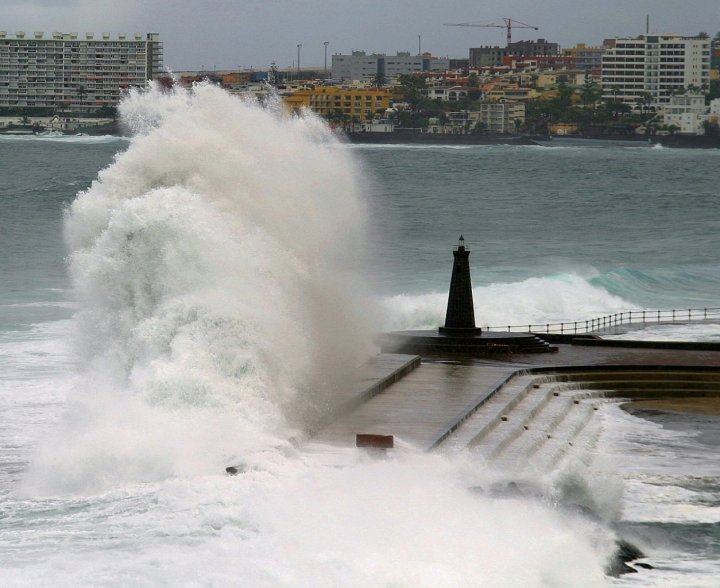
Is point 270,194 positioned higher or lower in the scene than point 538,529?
higher

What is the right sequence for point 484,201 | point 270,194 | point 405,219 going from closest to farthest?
point 270,194
point 405,219
point 484,201

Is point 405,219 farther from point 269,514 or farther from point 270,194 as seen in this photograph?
point 269,514

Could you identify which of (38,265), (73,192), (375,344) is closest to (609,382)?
(375,344)

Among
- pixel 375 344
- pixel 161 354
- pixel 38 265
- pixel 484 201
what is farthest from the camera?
pixel 484 201

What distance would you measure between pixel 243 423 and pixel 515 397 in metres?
6.71

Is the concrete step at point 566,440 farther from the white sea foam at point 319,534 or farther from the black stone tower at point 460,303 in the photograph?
the black stone tower at point 460,303

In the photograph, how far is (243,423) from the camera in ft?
77.2

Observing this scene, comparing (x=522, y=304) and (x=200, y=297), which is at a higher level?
(x=200, y=297)

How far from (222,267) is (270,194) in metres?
3.44

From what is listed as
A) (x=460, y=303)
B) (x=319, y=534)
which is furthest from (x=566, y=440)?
(x=460, y=303)

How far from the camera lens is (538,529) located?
65.1 feet

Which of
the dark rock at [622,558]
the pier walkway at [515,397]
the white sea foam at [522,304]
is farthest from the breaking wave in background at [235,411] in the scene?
the white sea foam at [522,304]

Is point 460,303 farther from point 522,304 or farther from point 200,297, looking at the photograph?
point 522,304

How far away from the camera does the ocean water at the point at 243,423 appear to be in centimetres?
1867
